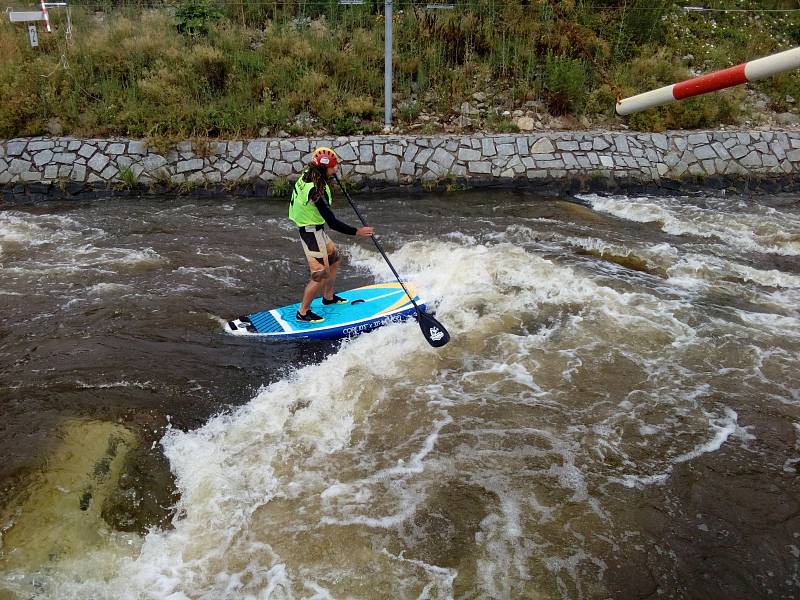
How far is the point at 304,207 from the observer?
5531mm

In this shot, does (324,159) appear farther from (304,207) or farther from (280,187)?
(280,187)

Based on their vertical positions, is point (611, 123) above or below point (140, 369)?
above

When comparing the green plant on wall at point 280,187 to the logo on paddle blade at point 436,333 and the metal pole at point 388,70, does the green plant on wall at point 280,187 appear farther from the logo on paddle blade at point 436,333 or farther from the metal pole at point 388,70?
the logo on paddle blade at point 436,333

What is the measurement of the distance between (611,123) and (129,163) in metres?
8.79

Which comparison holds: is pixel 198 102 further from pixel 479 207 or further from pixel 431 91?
pixel 479 207

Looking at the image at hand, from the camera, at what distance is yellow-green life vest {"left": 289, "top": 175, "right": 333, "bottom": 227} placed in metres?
5.48

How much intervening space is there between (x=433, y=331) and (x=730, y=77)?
122 inches

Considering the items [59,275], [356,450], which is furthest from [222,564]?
[59,275]

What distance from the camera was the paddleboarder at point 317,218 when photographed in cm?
538

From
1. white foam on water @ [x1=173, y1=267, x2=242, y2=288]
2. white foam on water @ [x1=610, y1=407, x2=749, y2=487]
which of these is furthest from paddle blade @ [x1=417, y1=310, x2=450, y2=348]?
white foam on water @ [x1=173, y1=267, x2=242, y2=288]

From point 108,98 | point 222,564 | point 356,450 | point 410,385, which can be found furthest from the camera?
point 108,98

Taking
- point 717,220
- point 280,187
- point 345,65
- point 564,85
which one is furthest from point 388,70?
point 717,220

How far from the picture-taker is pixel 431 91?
37.4 feet

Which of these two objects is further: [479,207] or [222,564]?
[479,207]
